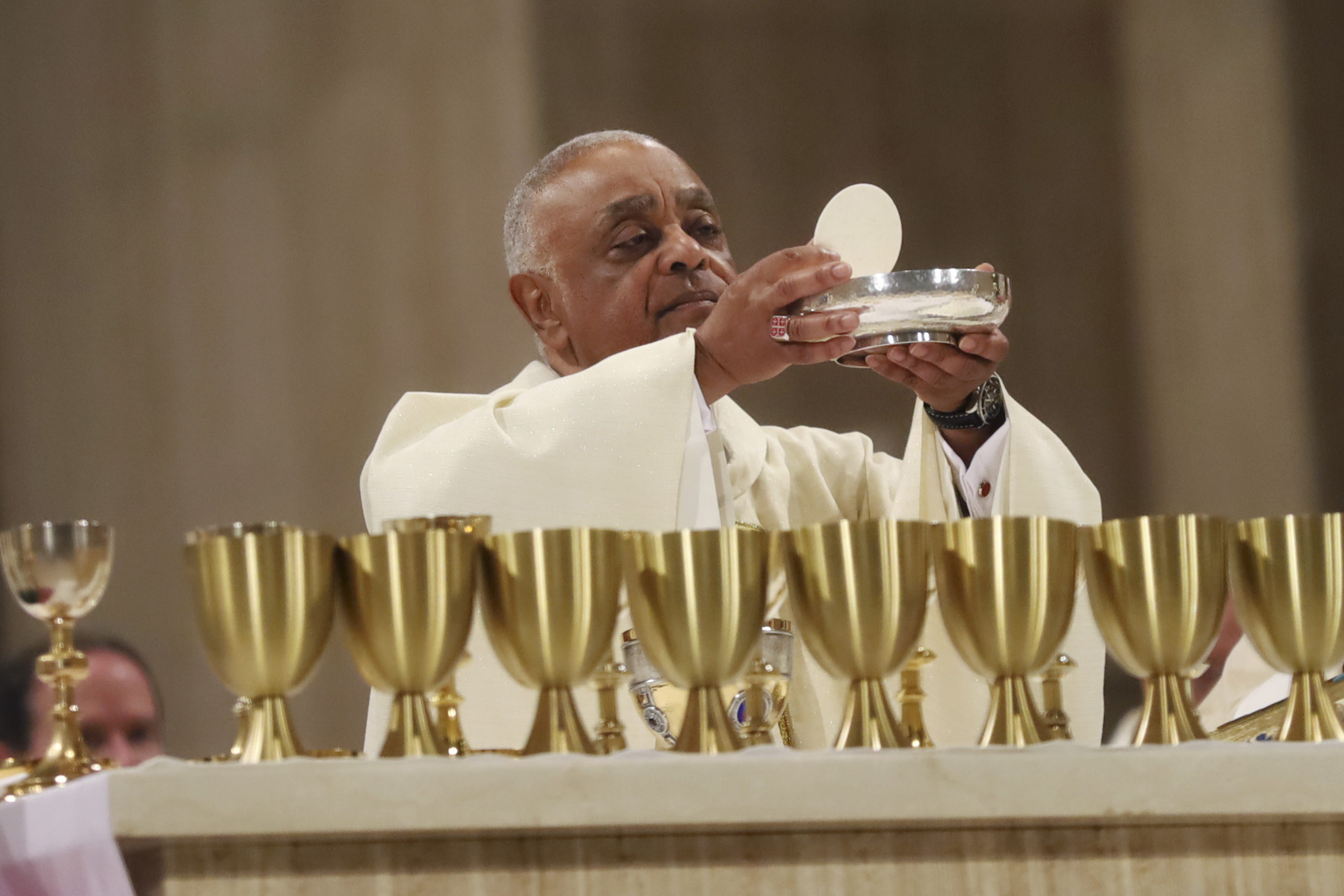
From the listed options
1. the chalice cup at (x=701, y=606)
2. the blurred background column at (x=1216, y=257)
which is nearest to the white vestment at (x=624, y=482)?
the chalice cup at (x=701, y=606)

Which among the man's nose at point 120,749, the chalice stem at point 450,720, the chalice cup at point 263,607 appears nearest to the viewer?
the chalice cup at point 263,607

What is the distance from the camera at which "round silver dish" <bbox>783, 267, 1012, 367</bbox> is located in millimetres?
1662

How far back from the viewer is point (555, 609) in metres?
1.16

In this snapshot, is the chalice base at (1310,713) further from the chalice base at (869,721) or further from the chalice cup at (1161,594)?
the chalice base at (869,721)

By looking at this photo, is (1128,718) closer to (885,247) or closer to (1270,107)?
(1270,107)

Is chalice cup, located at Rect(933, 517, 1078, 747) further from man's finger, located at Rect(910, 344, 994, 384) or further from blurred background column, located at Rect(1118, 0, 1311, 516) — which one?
blurred background column, located at Rect(1118, 0, 1311, 516)

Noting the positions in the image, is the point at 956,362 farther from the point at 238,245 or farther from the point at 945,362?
the point at 238,245

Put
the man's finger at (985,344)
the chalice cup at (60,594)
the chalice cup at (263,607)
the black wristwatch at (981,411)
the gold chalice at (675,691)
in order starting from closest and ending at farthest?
the chalice cup at (263,607) < the chalice cup at (60,594) < the gold chalice at (675,691) < the man's finger at (985,344) < the black wristwatch at (981,411)

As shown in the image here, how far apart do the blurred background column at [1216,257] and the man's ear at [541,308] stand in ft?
7.09

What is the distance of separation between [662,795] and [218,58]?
4008 millimetres

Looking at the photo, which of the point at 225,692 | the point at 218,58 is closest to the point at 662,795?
the point at 225,692

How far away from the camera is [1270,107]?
15.2 ft

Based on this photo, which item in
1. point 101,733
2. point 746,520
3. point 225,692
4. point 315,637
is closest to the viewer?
point 315,637

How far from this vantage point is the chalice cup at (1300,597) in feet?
3.94
